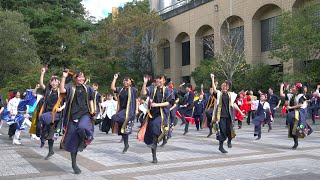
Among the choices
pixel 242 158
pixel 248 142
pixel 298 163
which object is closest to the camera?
pixel 298 163

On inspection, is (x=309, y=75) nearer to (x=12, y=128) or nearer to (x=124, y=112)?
(x=124, y=112)

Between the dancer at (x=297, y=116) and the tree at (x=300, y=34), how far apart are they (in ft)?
40.8

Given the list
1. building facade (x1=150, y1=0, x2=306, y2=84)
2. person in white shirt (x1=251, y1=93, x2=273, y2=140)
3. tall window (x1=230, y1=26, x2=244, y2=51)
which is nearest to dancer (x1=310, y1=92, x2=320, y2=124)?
person in white shirt (x1=251, y1=93, x2=273, y2=140)

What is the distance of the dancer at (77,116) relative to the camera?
24.7 ft

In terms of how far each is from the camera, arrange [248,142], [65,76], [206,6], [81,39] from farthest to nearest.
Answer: [81,39]
[206,6]
[248,142]
[65,76]

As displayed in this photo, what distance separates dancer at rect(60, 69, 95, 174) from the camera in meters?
7.52

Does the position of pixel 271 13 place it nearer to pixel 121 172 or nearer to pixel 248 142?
pixel 248 142

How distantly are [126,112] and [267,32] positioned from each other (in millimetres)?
23138

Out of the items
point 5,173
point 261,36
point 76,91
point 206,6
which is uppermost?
point 206,6

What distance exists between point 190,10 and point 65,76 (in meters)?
32.0

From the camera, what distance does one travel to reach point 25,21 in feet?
144

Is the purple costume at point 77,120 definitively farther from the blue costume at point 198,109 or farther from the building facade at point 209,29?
the building facade at point 209,29

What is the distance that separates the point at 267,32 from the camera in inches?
1223

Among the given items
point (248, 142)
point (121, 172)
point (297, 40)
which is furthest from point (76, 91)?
point (297, 40)
